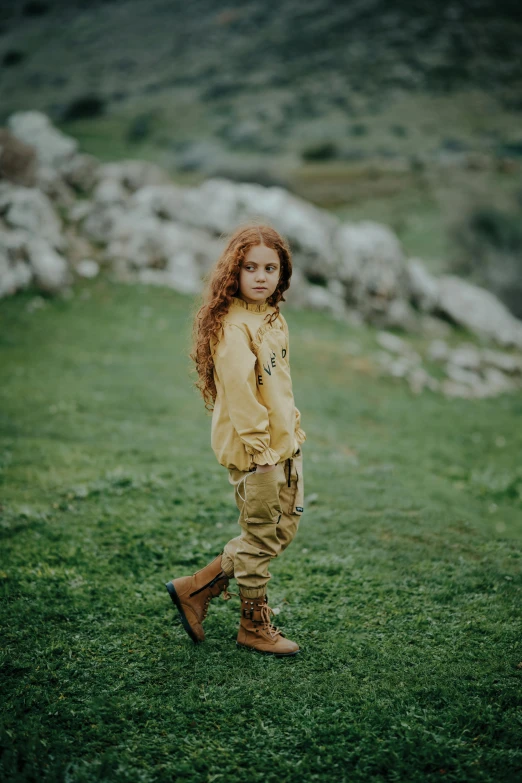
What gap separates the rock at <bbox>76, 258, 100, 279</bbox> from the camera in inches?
700

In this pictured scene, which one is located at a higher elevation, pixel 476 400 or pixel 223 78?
pixel 223 78

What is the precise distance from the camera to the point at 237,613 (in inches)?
193

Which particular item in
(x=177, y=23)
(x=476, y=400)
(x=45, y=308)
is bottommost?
(x=476, y=400)

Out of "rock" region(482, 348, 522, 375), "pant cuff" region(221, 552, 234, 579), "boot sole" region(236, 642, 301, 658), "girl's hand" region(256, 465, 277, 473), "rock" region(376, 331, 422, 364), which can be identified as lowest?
"rock" region(482, 348, 522, 375)

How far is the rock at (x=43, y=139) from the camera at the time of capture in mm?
21844

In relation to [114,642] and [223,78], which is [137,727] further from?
[223,78]

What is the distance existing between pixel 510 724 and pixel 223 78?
4998 cm

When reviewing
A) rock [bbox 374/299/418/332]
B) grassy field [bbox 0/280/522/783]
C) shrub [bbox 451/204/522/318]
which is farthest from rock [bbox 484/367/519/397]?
shrub [bbox 451/204/522/318]

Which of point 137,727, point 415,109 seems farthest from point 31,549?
point 415,109

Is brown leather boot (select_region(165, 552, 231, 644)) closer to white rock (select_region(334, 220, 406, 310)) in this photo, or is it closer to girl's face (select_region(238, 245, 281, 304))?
girl's face (select_region(238, 245, 281, 304))

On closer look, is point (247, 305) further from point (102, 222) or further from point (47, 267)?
point (102, 222)

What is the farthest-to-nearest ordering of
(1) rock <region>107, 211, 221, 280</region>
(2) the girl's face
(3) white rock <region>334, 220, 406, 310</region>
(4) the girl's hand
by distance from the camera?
(3) white rock <region>334, 220, 406, 310</region> < (1) rock <region>107, 211, 221, 280</region> < (2) the girl's face < (4) the girl's hand

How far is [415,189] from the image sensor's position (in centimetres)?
3381

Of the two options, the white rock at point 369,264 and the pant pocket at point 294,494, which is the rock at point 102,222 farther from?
the pant pocket at point 294,494
